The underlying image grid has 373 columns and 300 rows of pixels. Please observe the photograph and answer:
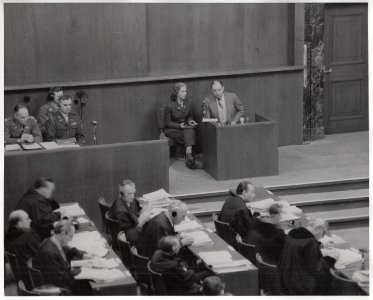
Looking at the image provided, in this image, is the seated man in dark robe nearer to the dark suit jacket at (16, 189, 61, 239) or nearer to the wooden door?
the dark suit jacket at (16, 189, 61, 239)

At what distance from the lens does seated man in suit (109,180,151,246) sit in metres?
9.75

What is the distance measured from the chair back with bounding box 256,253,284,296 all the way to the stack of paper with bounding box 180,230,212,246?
2.16 ft

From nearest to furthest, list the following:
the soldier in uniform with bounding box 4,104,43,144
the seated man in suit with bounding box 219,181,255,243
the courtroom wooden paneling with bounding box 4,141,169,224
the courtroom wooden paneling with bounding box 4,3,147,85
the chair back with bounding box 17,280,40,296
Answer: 1. the chair back with bounding box 17,280,40,296
2. the seated man in suit with bounding box 219,181,255,243
3. the courtroom wooden paneling with bounding box 4,141,169,224
4. the soldier in uniform with bounding box 4,104,43,144
5. the courtroom wooden paneling with bounding box 4,3,147,85

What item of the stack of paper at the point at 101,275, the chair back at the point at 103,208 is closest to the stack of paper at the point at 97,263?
the stack of paper at the point at 101,275

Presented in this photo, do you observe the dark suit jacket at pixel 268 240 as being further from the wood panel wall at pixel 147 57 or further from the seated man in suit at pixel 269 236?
the wood panel wall at pixel 147 57

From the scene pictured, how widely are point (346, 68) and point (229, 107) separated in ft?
7.81

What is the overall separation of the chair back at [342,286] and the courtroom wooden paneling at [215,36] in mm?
5254

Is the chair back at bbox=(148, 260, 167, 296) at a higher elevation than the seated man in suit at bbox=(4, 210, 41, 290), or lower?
lower

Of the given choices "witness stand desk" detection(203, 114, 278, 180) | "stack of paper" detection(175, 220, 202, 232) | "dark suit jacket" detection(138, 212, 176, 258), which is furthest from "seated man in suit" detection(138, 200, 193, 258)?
"witness stand desk" detection(203, 114, 278, 180)

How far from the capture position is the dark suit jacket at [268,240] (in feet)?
30.6

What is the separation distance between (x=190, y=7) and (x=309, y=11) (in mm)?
1674

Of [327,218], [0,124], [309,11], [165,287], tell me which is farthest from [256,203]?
[309,11]

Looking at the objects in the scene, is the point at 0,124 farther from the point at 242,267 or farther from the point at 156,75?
the point at 156,75

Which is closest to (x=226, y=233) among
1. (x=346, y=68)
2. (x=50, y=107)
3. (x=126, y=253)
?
(x=126, y=253)
